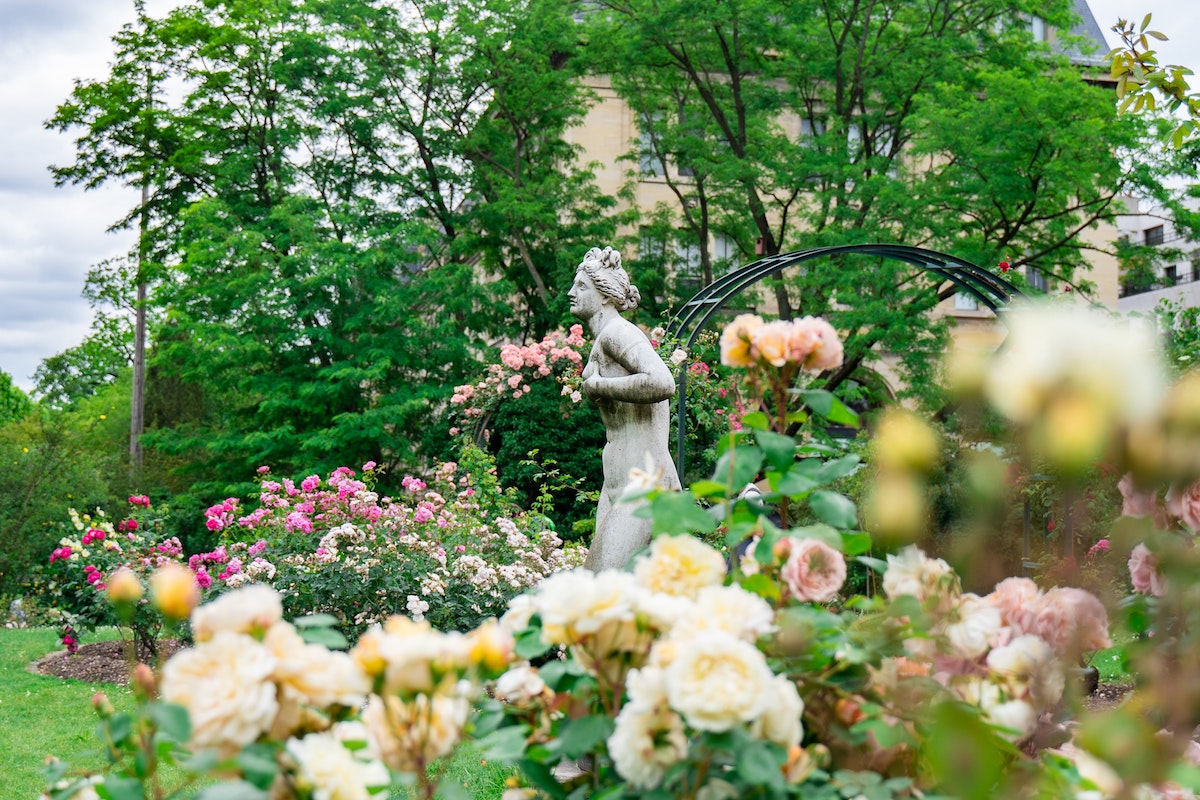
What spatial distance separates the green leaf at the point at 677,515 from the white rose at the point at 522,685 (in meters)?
0.29

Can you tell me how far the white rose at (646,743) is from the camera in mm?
1293

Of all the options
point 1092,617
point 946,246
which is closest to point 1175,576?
point 1092,617

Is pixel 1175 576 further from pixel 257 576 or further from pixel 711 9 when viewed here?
pixel 711 9

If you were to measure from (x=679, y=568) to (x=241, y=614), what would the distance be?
0.60 metres

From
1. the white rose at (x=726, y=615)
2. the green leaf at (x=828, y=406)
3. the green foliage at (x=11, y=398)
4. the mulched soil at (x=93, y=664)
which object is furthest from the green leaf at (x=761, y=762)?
the green foliage at (x=11, y=398)

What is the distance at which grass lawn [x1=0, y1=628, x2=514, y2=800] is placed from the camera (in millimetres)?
5203

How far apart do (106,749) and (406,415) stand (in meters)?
17.1

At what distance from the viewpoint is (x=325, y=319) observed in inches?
750

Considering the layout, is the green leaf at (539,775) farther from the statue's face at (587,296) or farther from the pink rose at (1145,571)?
the statue's face at (587,296)

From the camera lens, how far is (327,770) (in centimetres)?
122

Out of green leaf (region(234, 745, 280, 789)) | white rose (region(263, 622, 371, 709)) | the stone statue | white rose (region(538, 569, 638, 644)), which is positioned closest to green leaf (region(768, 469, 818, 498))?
white rose (region(538, 569, 638, 644))

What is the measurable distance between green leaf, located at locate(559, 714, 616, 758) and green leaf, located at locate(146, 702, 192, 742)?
1.55 feet

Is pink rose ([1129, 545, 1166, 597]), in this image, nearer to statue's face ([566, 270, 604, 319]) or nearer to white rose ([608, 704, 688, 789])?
white rose ([608, 704, 688, 789])

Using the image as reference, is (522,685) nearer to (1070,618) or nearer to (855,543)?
(855,543)
